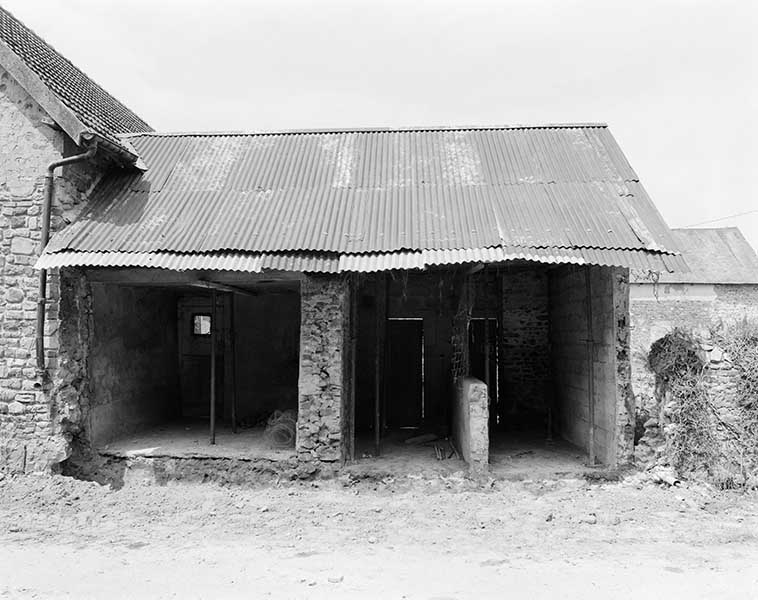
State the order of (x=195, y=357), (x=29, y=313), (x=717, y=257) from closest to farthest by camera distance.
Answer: (x=29, y=313)
(x=195, y=357)
(x=717, y=257)

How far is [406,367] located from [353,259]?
4499mm

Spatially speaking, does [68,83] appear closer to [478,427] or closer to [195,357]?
[195,357]

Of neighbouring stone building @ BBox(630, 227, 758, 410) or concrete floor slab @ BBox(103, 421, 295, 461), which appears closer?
concrete floor slab @ BBox(103, 421, 295, 461)

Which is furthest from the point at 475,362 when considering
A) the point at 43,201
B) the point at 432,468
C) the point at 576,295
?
the point at 43,201

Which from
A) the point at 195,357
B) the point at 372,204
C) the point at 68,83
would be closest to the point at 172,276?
the point at 372,204

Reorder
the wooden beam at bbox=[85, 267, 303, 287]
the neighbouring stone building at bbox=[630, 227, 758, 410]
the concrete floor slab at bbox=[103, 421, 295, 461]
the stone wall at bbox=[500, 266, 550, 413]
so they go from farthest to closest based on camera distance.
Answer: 1. the neighbouring stone building at bbox=[630, 227, 758, 410]
2. the stone wall at bbox=[500, 266, 550, 413]
3. the concrete floor slab at bbox=[103, 421, 295, 461]
4. the wooden beam at bbox=[85, 267, 303, 287]

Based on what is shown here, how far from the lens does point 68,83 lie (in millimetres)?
10141

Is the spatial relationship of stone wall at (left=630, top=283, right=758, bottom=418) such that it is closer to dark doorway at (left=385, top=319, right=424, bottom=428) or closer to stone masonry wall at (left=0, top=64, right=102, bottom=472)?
dark doorway at (left=385, top=319, right=424, bottom=428)

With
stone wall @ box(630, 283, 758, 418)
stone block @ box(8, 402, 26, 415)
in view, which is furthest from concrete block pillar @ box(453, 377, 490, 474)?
stone wall @ box(630, 283, 758, 418)

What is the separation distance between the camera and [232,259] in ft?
25.8

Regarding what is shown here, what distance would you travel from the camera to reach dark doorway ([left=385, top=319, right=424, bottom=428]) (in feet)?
38.9

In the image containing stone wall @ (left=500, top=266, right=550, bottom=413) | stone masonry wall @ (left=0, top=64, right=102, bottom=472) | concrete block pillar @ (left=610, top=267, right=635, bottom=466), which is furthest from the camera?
stone wall @ (left=500, top=266, right=550, bottom=413)

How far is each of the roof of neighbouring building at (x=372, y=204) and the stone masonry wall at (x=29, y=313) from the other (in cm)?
54

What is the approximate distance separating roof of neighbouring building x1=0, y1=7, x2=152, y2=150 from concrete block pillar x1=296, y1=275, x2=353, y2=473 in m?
4.09
